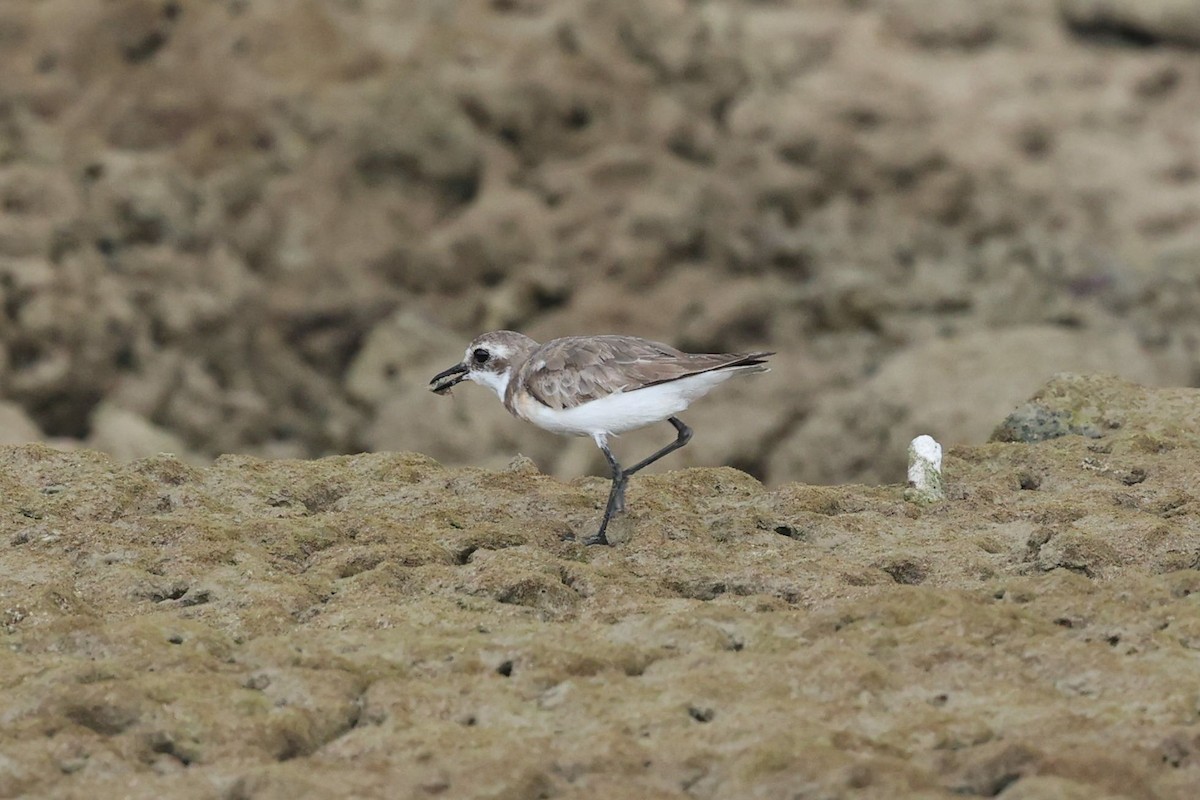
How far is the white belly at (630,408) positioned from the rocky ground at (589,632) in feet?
1.15

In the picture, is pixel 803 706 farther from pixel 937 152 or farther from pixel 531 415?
pixel 937 152

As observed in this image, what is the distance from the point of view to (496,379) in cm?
837

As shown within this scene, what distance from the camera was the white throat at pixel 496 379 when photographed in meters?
8.28

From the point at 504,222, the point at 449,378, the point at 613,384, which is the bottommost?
the point at 504,222

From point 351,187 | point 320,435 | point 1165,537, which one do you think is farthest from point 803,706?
point 351,187

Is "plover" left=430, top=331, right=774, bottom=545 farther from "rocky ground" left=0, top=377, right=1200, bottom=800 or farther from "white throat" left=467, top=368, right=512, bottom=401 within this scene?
"rocky ground" left=0, top=377, right=1200, bottom=800

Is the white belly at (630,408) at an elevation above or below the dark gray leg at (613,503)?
above

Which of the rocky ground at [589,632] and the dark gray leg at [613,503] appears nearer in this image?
the rocky ground at [589,632]

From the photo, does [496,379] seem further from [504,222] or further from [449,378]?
[504,222]

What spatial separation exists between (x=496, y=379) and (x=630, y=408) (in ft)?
3.07

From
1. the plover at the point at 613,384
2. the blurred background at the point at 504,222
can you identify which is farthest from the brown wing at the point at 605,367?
the blurred background at the point at 504,222

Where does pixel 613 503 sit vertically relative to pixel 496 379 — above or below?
below

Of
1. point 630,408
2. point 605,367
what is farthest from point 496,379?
point 630,408

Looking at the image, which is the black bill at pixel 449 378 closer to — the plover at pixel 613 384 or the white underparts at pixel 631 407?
the plover at pixel 613 384
